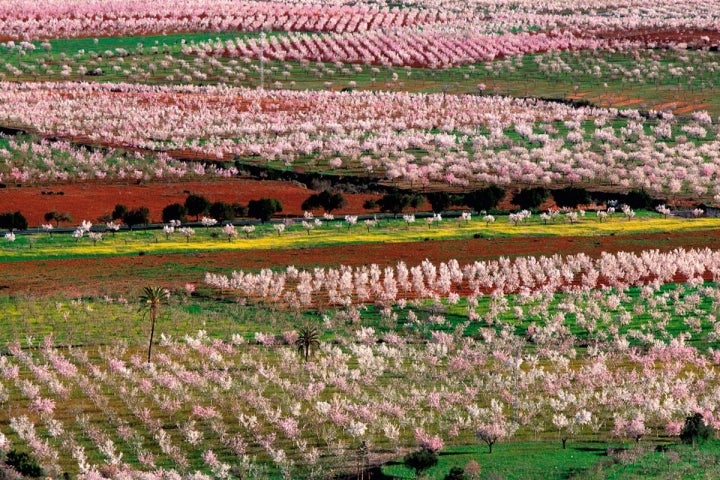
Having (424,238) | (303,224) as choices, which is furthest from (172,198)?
(424,238)

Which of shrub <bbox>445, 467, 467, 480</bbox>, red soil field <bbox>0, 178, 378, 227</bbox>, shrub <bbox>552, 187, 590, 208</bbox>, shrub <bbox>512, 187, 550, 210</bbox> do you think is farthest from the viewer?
shrub <bbox>552, 187, 590, 208</bbox>

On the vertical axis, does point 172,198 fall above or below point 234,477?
above

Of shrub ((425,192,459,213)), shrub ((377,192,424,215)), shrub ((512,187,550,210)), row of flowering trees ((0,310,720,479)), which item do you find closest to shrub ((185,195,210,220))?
shrub ((377,192,424,215))

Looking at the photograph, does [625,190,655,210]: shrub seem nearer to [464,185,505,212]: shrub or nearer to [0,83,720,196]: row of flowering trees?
[0,83,720,196]: row of flowering trees

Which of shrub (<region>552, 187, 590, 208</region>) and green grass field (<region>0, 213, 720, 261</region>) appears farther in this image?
shrub (<region>552, 187, 590, 208</region>)

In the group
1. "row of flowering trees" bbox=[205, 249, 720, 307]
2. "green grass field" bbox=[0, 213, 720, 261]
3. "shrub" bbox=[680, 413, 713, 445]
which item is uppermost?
"green grass field" bbox=[0, 213, 720, 261]

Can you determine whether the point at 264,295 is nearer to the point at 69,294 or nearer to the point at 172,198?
the point at 69,294
